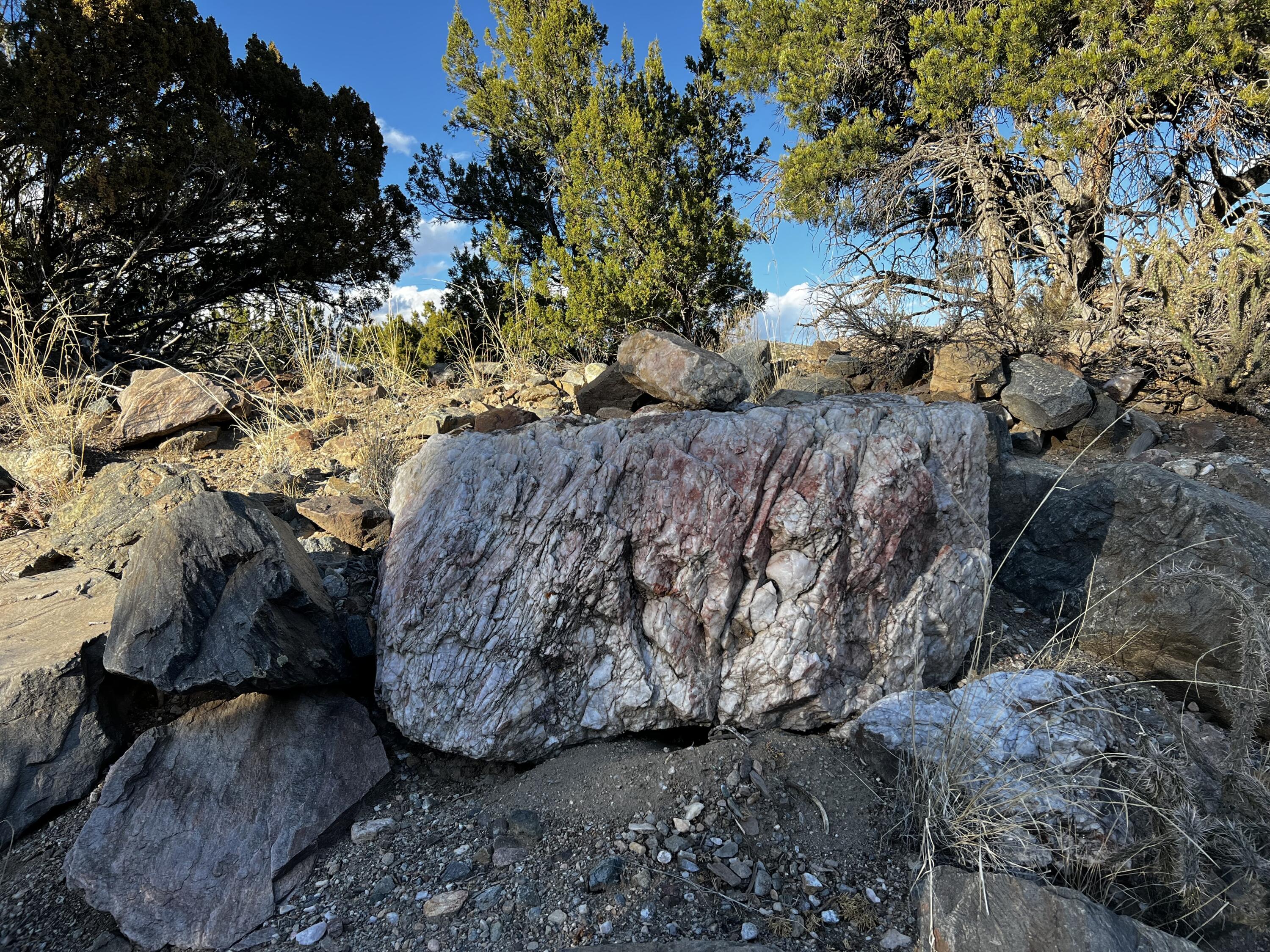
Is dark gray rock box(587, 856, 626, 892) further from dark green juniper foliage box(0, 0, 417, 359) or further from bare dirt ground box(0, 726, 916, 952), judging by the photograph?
dark green juniper foliage box(0, 0, 417, 359)

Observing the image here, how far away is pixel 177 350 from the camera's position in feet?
27.8

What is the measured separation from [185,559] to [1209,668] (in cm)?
398

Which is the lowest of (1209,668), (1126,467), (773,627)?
(1209,668)

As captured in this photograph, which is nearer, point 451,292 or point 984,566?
point 984,566

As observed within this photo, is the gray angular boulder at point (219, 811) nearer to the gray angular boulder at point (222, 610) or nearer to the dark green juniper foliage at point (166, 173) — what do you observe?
the gray angular boulder at point (222, 610)

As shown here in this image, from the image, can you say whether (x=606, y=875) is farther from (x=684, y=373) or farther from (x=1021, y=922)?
(x=684, y=373)

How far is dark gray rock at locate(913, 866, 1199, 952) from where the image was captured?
1.71 m

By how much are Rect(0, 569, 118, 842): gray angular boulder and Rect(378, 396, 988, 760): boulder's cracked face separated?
115cm

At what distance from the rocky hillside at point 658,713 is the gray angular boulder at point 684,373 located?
315 millimetres

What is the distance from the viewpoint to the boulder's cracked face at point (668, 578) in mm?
2473

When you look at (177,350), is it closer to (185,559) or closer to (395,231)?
(395,231)

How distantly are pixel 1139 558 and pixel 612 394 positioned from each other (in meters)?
2.97

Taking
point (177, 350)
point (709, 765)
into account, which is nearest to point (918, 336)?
point (709, 765)

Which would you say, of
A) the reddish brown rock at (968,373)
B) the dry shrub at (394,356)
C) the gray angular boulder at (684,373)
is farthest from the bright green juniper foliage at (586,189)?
the gray angular boulder at (684,373)
